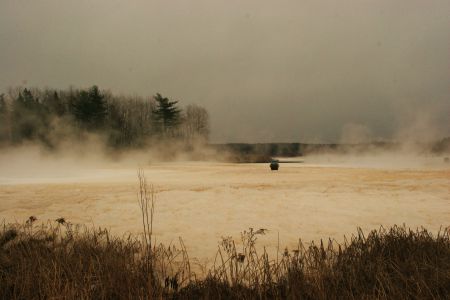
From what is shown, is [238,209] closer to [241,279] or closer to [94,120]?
[241,279]

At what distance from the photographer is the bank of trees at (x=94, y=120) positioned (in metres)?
46.8

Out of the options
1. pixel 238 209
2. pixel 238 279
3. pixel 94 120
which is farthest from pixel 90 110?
pixel 238 279

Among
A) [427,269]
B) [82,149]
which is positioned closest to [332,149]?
[82,149]

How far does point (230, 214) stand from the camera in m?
8.19

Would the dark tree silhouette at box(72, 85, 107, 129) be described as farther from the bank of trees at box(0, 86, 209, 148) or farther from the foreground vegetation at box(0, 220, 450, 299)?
the foreground vegetation at box(0, 220, 450, 299)

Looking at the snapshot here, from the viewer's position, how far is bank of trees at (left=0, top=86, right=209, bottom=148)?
4678 cm

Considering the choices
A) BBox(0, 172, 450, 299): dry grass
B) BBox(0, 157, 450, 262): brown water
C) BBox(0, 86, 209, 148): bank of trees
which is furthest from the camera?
BBox(0, 86, 209, 148): bank of trees

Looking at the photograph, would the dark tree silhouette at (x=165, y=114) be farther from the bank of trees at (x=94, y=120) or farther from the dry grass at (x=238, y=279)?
the dry grass at (x=238, y=279)

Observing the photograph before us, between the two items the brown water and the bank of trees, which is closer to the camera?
the brown water

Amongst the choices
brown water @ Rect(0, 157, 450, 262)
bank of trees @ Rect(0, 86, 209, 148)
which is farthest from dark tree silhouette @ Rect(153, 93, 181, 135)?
brown water @ Rect(0, 157, 450, 262)

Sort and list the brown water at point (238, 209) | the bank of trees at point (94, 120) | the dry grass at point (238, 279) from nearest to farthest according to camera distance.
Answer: the dry grass at point (238, 279)
the brown water at point (238, 209)
the bank of trees at point (94, 120)

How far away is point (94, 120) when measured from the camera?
49188mm

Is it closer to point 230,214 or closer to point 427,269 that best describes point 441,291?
point 427,269

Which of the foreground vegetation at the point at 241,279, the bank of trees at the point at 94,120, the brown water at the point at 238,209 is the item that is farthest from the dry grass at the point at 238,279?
the bank of trees at the point at 94,120
